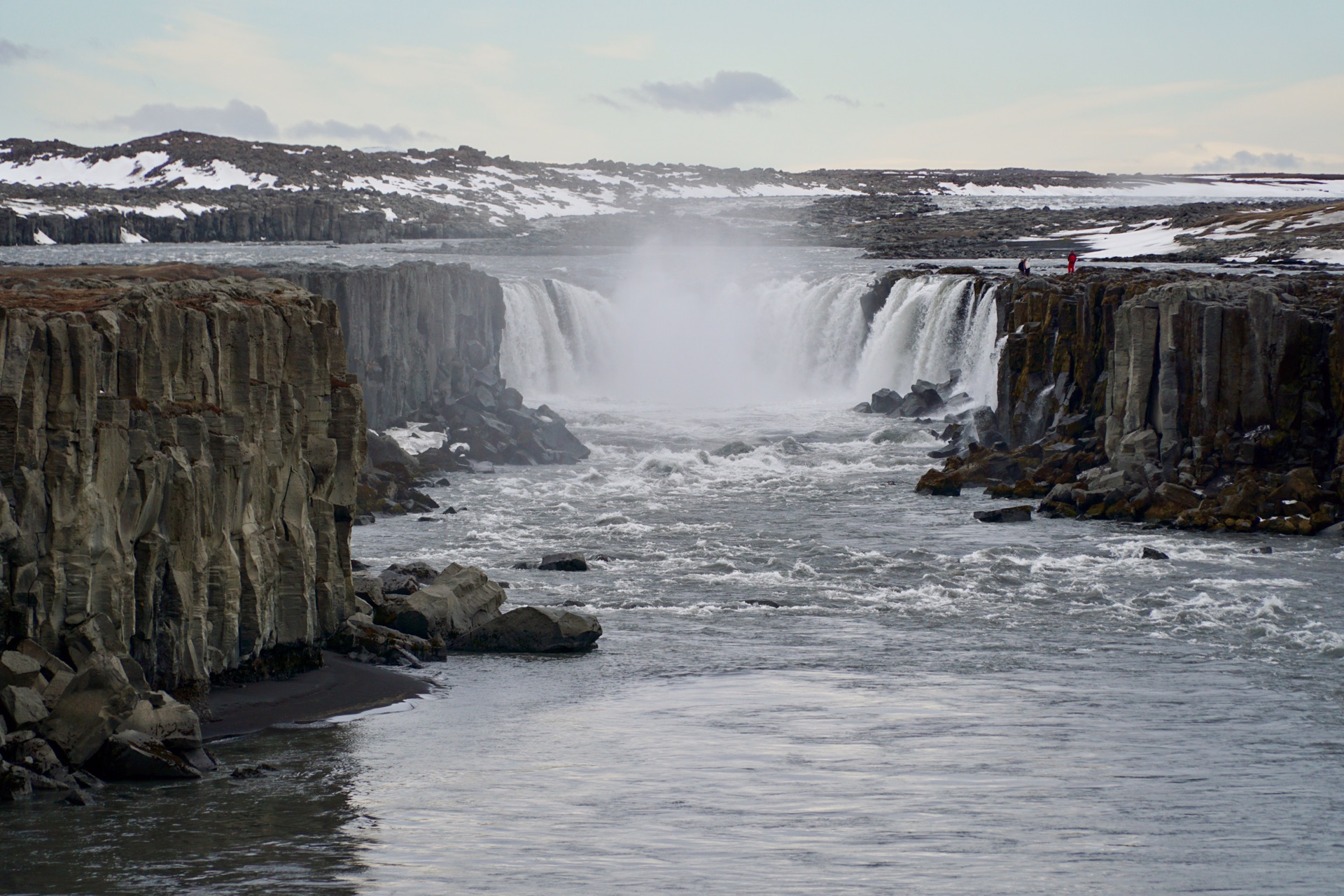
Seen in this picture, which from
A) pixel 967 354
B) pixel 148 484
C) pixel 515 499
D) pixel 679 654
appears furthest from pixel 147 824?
pixel 967 354

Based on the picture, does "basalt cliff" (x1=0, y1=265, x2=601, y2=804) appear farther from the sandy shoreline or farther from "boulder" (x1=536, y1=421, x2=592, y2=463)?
"boulder" (x1=536, y1=421, x2=592, y2=463)

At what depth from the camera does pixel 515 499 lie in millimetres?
42750

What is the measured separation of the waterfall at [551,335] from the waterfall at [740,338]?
0.22ft

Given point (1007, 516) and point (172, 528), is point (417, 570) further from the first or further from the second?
point (1007, 516)

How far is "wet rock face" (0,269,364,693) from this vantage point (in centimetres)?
1812

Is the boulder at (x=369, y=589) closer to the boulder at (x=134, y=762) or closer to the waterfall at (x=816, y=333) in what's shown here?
the boulder at (x=134, y=762)

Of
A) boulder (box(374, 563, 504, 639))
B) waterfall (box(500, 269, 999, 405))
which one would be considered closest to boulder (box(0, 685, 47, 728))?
boulder (box(374, 563, 504, 639))

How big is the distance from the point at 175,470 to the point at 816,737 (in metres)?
9.32

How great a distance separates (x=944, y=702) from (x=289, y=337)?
467 inches

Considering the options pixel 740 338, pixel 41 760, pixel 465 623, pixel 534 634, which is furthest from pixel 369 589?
pixel 740 338

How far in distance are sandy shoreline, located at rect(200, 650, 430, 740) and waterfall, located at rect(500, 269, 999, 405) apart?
4085cm

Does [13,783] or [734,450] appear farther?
[734,450]

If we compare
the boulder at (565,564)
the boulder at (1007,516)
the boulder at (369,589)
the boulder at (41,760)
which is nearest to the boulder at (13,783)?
the boulder at (41,760)

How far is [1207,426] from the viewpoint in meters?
39.9
